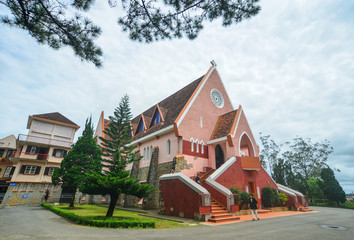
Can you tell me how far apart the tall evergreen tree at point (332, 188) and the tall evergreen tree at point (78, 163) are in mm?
33944

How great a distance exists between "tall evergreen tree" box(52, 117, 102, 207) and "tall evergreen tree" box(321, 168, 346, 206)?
1336 inches

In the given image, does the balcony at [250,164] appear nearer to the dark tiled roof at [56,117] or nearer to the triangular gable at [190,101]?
the triangular gable at [190,101]

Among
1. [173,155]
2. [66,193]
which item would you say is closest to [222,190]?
[173,155]

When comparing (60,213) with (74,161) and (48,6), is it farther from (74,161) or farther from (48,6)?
(48,6)

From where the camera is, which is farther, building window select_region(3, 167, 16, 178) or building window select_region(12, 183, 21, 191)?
building window select_region(3, 167, 16, 178)

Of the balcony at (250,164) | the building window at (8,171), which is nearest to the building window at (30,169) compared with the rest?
the building window at (8,171)

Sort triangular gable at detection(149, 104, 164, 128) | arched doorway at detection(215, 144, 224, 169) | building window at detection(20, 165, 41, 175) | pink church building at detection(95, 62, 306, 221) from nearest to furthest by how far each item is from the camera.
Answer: pink church building at detection(95, 62, 306, 221) → arched doorway at detection(215, 144, 224, 169) → triangular gable at detection(149, 104, 164, 128) → building window at detection(20, 165, 41, 175)

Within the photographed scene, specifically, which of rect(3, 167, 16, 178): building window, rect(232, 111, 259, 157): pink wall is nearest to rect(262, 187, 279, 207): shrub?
rect(232, 111, 259, 157): pink wall

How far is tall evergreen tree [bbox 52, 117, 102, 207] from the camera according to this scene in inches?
A: 652

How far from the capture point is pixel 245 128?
17.7 m

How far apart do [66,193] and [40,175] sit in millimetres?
4647

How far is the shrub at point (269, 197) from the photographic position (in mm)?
15727

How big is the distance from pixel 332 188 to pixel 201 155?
25.5 meters

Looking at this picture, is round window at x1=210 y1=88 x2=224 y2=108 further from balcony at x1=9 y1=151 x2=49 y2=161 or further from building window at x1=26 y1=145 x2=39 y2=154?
building window at x1=26 y1=145 x2=39 y2=154
